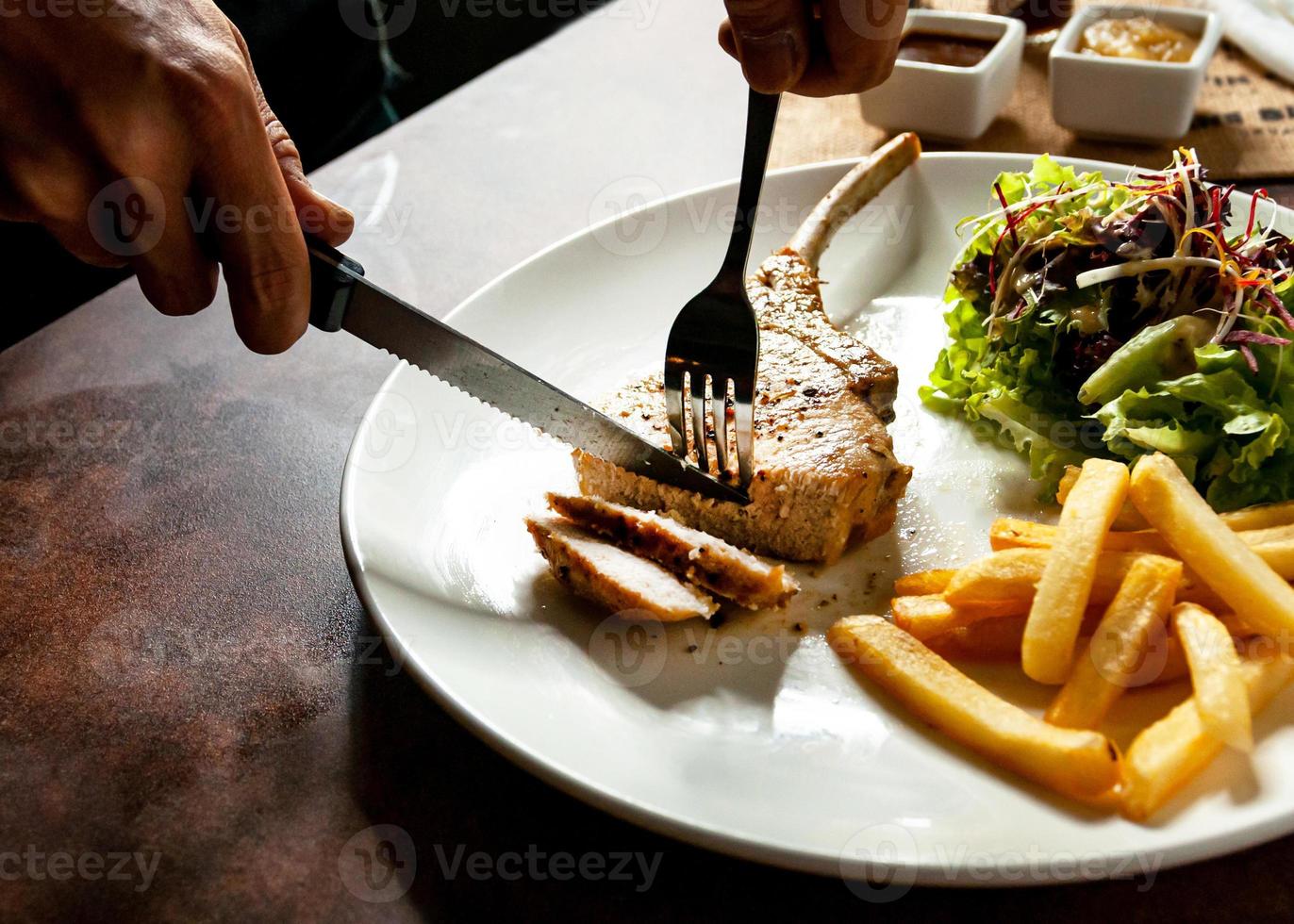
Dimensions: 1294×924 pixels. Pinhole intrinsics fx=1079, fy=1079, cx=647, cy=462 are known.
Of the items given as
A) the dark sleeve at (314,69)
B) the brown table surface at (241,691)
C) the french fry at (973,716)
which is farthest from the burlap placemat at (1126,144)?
the french fry at (973,716)

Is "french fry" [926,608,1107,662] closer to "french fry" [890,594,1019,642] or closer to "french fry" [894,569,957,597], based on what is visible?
"french fry" [890,594,1019,642]

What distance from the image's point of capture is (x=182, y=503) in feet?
9.05

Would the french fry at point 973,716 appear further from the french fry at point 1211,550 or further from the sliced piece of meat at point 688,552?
the french fry at point 1211,550

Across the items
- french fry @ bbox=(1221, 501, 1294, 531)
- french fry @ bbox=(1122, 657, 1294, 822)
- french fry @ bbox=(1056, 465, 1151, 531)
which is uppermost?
french fry @ bbox=(1221, 501, 1294, 531)

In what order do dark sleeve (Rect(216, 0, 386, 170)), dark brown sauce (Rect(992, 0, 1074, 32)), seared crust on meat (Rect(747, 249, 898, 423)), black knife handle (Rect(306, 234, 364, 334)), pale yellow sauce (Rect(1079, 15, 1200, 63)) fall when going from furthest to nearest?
dark brown sauce (Rect(992, 0, 1074, 32)) < dark sleeve (Rect(216, 0, 386, 170)) < pale yellow sauce (Rect(1079, 15, 1200, 63)) < seared crust on meat (Rect(747, 249, 898, 423)) < black knife handle (Rect(306, 234, 364, 334))

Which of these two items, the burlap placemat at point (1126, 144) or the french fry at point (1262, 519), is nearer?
the french fry at point (1262, 519)

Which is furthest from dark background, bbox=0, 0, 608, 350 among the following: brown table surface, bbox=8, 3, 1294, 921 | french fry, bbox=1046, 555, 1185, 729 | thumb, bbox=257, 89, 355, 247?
french fry, bbox=1046, 555, 1185, 729

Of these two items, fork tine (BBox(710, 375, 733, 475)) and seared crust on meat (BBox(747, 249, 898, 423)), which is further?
seared crust on meat (BBox(747, 249, 898, 423))

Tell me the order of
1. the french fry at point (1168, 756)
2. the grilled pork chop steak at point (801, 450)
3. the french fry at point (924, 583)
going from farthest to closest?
the grilled pork chop steak at point (801, 450), the french fry at point (924, 583), the french fry at point (1168, 756)

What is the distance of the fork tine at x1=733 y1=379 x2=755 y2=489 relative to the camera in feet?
7.84

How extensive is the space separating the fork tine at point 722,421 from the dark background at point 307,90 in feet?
9.07

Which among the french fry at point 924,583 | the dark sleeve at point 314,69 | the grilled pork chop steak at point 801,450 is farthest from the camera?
the dark sleeve at point 314,69

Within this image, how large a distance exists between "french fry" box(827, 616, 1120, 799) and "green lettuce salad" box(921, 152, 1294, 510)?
0.77m

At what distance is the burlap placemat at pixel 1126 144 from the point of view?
369 cm
